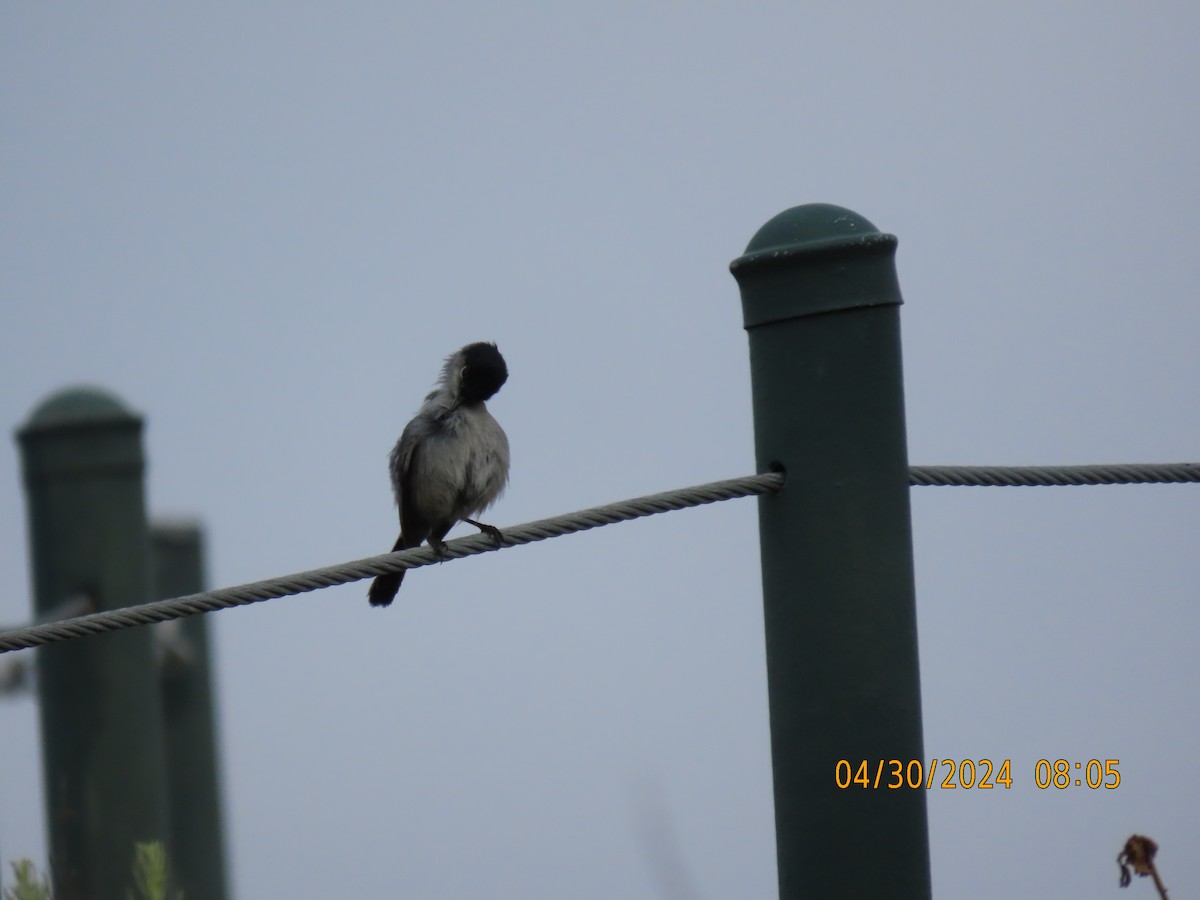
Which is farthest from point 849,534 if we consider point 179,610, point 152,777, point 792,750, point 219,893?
point 219,893

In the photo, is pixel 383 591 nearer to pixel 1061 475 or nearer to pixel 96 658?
pixel 96 658

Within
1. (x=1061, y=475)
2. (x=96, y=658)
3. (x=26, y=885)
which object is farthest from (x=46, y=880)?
(x=96, y=658)

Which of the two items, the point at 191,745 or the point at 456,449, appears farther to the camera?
the point at 191,745

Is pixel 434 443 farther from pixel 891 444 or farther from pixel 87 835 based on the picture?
pixel 891 444

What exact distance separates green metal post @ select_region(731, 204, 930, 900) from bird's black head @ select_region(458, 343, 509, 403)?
2.72 metres

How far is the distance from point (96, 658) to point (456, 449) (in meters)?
1.47

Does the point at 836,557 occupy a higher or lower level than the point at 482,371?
lower

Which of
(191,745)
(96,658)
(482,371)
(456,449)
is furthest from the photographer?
(191,745)

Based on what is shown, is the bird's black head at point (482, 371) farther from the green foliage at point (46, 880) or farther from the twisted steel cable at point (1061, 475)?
the green foliage at point (46, 880)

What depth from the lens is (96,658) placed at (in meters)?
4.91

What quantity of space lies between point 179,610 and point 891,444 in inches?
52.6

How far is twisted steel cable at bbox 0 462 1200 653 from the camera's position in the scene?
105 inches

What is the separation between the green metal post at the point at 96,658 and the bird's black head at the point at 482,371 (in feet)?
3.87

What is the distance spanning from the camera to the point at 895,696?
2.63 meters
